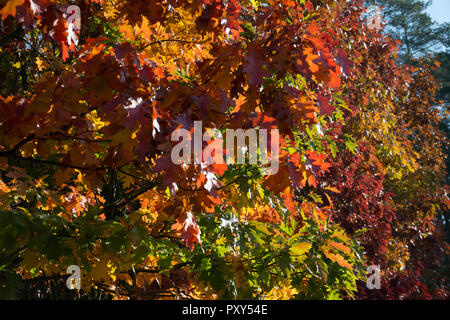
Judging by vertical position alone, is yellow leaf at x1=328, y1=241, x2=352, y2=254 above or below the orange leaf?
below

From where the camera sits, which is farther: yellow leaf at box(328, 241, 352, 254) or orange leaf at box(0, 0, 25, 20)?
yellow leaf at box(328, 241, 352, 254)

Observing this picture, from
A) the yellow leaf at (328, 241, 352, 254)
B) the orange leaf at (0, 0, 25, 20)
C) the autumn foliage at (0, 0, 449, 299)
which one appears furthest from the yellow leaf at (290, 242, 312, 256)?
the orange leaf at (0, 0, 25, 20)

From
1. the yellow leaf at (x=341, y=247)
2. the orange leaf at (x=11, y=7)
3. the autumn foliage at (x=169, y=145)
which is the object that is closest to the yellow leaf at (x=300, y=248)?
the autumn foliage at (x=169, y=145)

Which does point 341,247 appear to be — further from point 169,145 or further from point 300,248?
point 169,145

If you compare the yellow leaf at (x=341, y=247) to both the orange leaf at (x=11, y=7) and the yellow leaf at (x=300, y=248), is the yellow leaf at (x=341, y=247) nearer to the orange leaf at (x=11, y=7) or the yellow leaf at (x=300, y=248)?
the yellow leaf at (x=300, y=248)

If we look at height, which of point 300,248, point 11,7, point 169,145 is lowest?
point 300,248

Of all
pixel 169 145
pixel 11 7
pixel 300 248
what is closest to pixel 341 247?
pixel 300 248

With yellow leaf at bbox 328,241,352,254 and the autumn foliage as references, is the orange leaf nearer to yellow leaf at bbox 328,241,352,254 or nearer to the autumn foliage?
the autumn foliage

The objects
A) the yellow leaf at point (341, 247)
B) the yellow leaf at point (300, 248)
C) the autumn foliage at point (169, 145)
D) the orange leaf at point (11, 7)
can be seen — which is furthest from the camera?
the yellow leaf at point (341, 247)

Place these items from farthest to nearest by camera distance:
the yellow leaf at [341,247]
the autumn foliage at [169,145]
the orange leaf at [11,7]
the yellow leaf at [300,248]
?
1. the yellow leaf at [341,247]
2. the yellow leaf at [300,248]
3. the autumn foliage at [169,145]
4. the orange leaf at [11,7]

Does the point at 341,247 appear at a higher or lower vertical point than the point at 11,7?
lower

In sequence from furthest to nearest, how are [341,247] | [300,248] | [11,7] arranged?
[341,247], [300,248], [11,7]

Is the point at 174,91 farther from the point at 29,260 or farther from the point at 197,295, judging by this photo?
the point at 197,295

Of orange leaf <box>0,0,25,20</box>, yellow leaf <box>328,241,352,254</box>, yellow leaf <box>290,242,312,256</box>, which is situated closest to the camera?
orange leaf <box>0,0,25,20</box>
